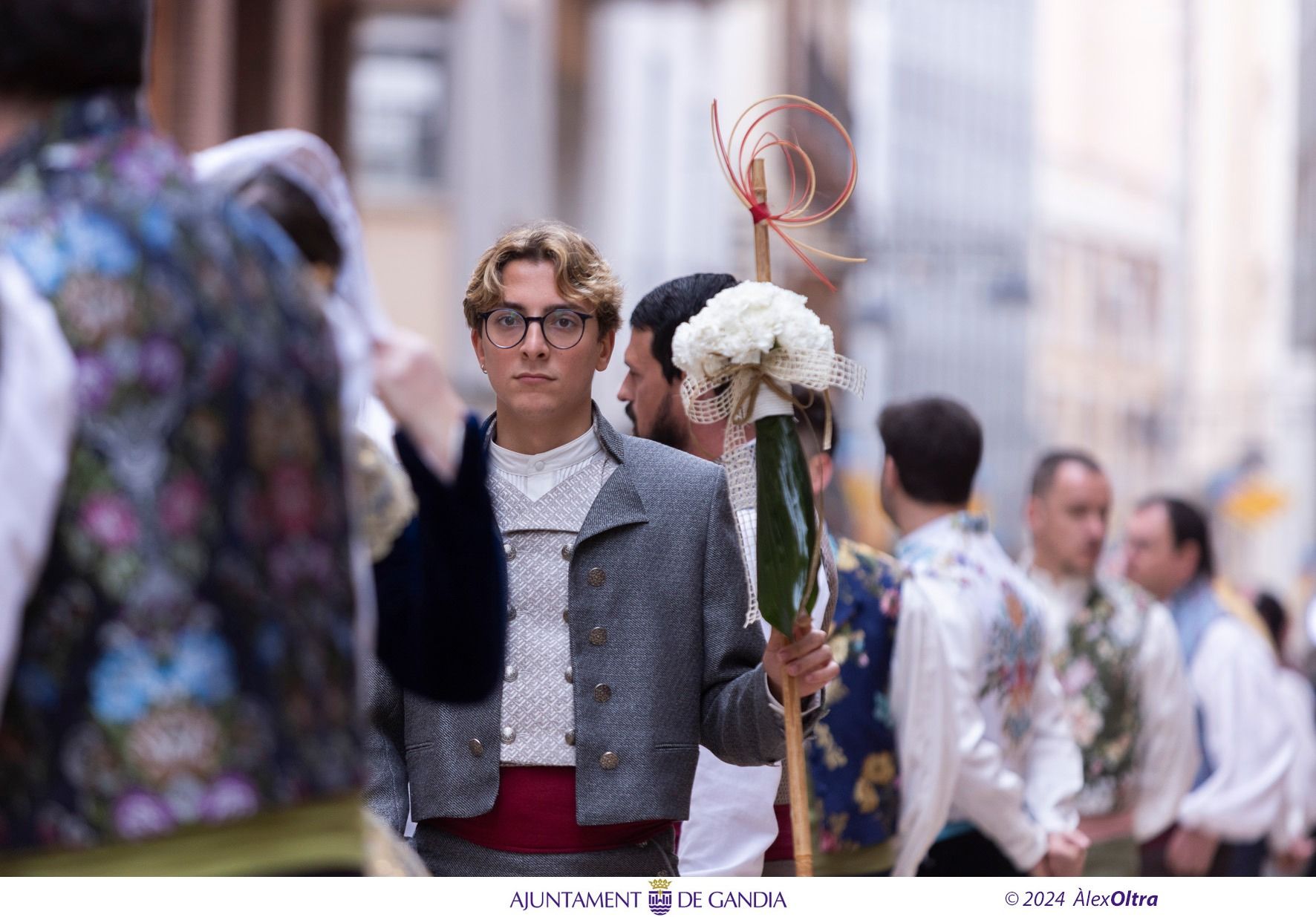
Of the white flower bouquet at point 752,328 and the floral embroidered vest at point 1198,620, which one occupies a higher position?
the white flower bouquet at point 752,328

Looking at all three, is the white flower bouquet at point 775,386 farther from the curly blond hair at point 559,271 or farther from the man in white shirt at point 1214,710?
the man in white shirt at point 1214,710

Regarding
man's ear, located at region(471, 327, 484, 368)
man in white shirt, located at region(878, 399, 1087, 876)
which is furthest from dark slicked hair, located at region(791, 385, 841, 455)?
man in white shirt, located at region(878, 399, 1087, 876)

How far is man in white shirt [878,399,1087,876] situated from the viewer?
5.67m

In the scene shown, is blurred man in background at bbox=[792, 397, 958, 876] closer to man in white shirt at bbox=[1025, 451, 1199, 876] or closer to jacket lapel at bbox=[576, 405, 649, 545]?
jacket lapel at bbox=[576, 405, 649, 545]

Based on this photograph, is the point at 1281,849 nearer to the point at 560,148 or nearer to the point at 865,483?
the point at 560,148

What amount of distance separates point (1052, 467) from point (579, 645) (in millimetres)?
4207

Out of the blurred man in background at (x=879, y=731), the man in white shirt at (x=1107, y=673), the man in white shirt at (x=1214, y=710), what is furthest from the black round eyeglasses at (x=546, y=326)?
the man in white shirt at (x=1214, y=710)

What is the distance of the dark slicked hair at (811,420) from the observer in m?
4.42

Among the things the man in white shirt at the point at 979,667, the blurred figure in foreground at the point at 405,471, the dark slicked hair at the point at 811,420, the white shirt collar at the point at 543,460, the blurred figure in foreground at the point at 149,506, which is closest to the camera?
the blurred figure in foreground at the point at 149,506

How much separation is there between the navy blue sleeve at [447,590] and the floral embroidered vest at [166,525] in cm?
36

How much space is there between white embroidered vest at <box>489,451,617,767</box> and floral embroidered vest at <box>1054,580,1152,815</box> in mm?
3515

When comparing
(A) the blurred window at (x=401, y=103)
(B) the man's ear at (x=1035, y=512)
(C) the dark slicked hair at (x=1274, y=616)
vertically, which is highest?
(A) the blurred window at (x=401, y=103)
